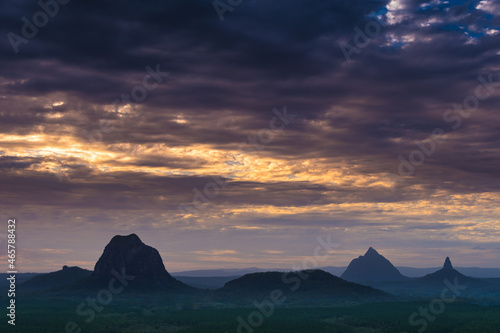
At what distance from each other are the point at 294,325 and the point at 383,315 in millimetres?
49544

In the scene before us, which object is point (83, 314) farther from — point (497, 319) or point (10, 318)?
point (497, 319)

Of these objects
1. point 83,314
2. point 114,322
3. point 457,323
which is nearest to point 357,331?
point 457,323

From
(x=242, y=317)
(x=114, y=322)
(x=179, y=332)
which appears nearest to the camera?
(x=179, y=332)

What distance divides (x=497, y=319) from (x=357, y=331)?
181 ft

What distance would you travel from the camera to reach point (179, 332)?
148 meters

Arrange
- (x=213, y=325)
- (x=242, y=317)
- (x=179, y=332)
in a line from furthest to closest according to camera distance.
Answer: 1. (x=242, y=317)
2. (x=213, y=325)
3. (x=179, y=332)

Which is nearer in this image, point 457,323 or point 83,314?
point 457,323

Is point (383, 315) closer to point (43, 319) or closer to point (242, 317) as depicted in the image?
point (242, 317)

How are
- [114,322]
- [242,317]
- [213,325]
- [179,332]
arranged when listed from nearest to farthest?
[179,332]
[213,325]
[114,322]
[242,317]

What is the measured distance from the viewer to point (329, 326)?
16575cm

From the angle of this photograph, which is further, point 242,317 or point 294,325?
point 242,317

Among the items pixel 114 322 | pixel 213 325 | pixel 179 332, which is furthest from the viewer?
pixel 114 322

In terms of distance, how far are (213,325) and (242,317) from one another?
107ft

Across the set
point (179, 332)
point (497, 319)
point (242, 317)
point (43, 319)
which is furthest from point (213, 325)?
point (497, 319)
